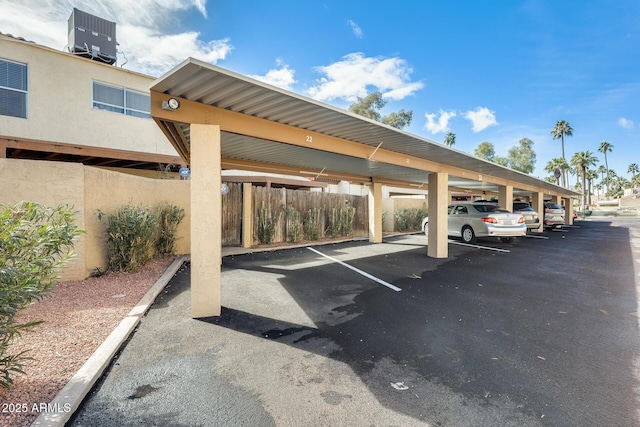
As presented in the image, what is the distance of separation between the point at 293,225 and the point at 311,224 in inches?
35.1

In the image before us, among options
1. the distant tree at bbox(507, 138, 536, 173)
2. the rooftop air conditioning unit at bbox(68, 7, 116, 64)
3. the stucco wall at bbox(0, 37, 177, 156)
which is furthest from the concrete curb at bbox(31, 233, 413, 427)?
the distant tree at bbox(507, 138, 536, 173)

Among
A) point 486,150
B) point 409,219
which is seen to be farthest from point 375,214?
point 486,150

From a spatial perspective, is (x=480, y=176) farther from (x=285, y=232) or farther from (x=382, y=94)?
(x=382, y=94)

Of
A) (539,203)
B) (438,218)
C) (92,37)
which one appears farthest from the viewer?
(539,203)

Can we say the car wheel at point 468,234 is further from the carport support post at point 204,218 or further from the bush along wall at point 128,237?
the bush along wall at point 128,237

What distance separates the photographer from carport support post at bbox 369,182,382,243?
489 inches

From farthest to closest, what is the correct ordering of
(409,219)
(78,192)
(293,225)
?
(409,219) < (293,225) < (78,192)

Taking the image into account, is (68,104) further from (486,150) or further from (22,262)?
(486,150)

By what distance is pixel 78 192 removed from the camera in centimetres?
526

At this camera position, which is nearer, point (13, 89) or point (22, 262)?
point (22, 262)

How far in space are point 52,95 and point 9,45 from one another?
156 centimetres

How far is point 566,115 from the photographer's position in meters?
55.8

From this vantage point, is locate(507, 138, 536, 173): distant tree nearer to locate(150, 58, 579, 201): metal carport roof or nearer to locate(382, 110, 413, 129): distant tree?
locate(382, 110, 413, 129): distant tree

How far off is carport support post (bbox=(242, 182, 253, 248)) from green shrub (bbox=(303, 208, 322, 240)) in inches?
103
